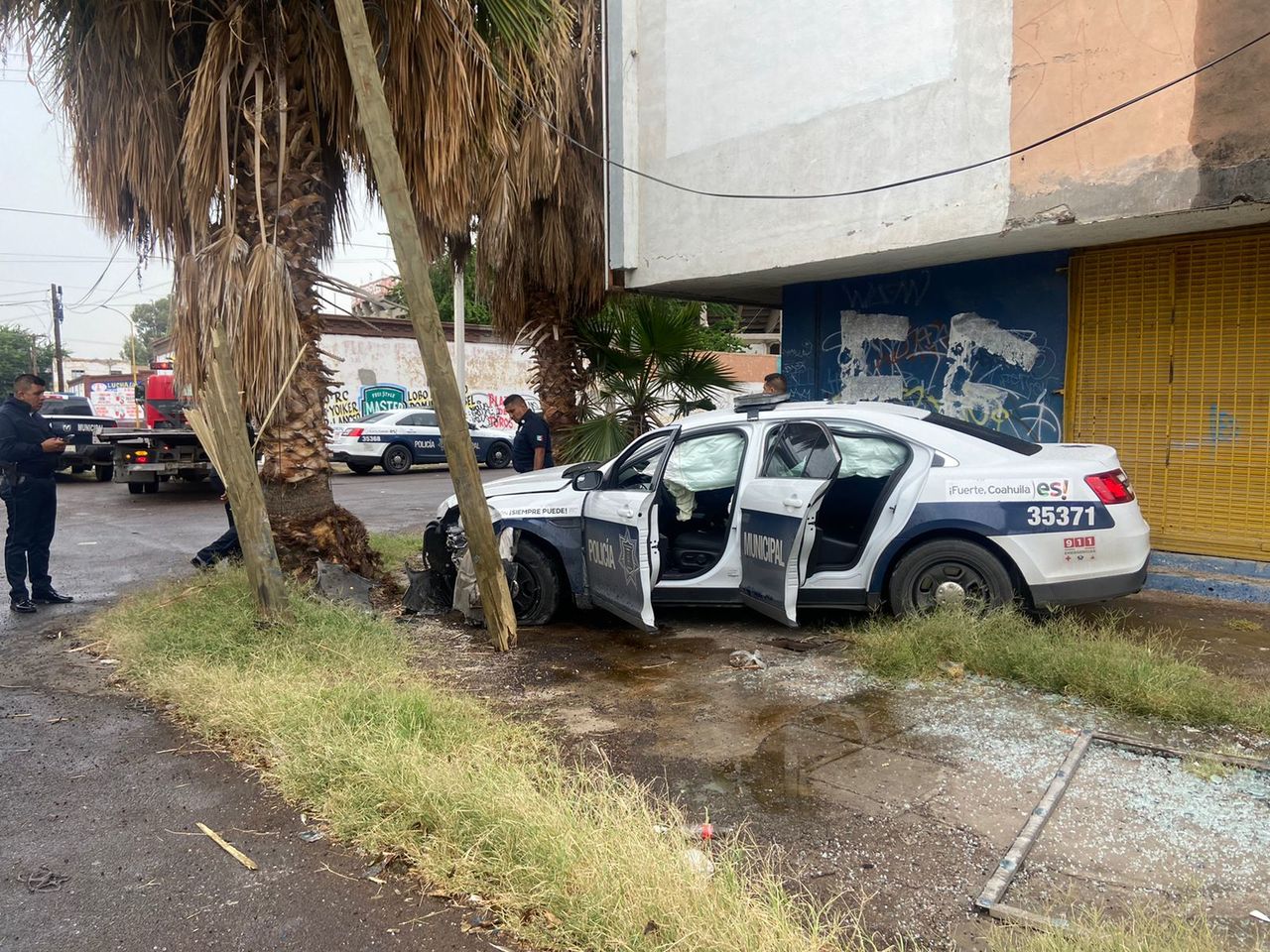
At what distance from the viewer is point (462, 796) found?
137 inches

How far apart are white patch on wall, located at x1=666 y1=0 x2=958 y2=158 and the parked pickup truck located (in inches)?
522

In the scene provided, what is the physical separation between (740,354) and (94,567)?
1097 inches

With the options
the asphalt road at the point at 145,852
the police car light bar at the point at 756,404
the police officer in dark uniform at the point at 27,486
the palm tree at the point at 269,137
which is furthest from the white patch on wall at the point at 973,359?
the police officer in dark uniform at the point at 27,486

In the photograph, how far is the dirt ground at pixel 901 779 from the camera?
3.07 meters

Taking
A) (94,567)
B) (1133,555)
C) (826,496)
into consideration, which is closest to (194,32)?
(94,567)

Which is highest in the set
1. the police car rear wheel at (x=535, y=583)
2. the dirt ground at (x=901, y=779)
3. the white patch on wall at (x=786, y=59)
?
the white patch on wall at (x=786, y=59)

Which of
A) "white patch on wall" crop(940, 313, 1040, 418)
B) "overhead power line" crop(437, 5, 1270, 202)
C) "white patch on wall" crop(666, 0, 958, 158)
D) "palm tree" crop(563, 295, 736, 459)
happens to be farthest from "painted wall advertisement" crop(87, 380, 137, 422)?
"white patch on wall" crop(940, 313, 1040, 418)

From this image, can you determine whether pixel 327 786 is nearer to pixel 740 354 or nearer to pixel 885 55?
pixel 885 55

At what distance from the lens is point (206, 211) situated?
7094 millimetres

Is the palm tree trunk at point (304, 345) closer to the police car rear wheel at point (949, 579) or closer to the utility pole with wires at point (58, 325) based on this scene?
the police car rear wheel at point (949, 579)

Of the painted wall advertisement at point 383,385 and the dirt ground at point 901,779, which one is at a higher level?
the painted wall advertisement at point 383,385

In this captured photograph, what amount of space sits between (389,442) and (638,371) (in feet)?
41.6

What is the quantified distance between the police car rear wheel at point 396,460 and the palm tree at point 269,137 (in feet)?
46.9

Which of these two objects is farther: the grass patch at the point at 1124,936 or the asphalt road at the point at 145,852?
the asphalt road at the point at 145,852
